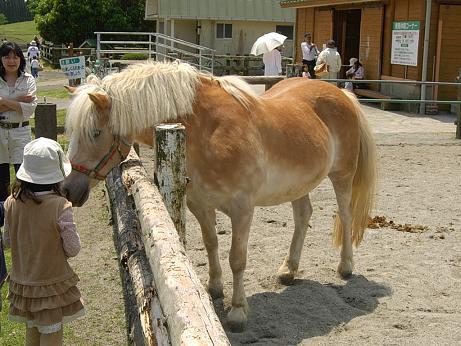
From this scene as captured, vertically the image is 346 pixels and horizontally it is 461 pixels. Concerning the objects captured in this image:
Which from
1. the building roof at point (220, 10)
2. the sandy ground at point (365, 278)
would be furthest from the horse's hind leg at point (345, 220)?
the building roof at point (220, 10)

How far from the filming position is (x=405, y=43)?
16062 millimetres

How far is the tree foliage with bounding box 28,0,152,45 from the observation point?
3766 cm

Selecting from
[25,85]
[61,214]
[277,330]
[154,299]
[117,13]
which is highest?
[117,13]

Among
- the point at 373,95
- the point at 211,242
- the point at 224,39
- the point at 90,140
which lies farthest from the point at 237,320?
the point at 224,39

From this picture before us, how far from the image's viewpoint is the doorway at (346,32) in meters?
21.0

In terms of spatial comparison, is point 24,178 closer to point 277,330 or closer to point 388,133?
point 277,330

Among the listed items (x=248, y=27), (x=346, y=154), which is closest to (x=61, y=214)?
(x=346, y=154)

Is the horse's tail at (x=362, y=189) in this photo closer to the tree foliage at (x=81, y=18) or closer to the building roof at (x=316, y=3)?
the building roof at (x=316, y=3)

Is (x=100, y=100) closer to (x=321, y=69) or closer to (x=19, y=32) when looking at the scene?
(x=321, y=69)

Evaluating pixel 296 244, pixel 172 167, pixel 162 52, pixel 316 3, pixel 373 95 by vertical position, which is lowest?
pixel 296 244

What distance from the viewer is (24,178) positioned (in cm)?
→ 310

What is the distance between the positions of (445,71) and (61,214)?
1402 cm

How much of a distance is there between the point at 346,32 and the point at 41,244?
795 inches

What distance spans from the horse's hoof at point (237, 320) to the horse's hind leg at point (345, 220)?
1.33 m
